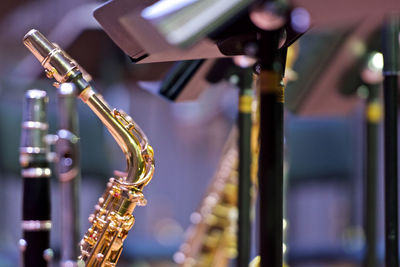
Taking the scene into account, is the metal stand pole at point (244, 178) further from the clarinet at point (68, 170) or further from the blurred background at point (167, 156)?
the blurred background at point (167, 156)

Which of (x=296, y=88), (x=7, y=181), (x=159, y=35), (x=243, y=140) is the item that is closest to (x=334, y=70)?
(x=296, y=88)

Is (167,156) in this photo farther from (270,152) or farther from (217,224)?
(270,152)

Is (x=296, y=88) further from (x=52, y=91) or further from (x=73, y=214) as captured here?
(x=52, y=91)

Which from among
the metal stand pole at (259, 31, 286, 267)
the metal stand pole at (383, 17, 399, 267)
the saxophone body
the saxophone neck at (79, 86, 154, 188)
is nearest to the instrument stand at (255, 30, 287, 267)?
the metal stand pole at (259, 31, 286, 267)

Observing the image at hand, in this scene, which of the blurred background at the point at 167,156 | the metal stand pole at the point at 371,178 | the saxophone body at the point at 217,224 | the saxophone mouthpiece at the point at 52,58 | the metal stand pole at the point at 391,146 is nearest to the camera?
the saxophone mouthpiece at the point at 52,58

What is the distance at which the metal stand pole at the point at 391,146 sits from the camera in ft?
4.75

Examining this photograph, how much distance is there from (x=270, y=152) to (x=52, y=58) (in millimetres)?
467

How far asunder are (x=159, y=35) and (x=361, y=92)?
1.35 m

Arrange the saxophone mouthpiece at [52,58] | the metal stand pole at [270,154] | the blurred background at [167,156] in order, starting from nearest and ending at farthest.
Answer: the metal stand pole at [270,154], the saxophone mouthpiece at [52,58], the blurred background at [167,156]

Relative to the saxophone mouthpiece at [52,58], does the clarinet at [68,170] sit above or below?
below

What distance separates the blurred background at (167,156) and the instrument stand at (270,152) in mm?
1933

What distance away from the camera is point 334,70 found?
210cm

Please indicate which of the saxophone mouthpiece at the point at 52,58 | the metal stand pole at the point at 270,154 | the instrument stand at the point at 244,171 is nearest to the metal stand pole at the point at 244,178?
the instrument stand at the point at 244,171

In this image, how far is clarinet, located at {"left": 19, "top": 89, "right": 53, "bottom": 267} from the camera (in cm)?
153
